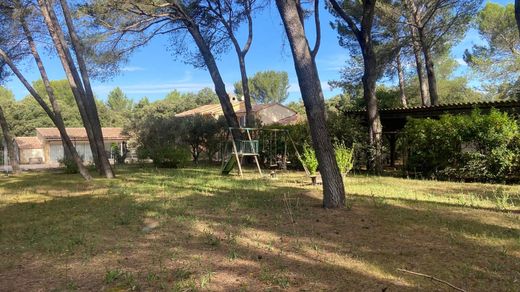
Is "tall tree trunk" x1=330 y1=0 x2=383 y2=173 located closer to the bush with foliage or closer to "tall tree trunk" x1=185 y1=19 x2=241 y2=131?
the bush with foliage

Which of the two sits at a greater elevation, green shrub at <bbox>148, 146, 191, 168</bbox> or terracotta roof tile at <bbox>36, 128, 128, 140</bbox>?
terracotta roof tile at <bbox>36, 128, 128, 140</bbox>

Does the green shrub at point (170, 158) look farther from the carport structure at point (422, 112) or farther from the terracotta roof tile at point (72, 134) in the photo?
the terracotta roof tile at point (72, 134)

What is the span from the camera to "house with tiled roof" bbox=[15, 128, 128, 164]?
137ft

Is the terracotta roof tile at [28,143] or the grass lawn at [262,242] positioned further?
the terracotta roof tile at [28,143]

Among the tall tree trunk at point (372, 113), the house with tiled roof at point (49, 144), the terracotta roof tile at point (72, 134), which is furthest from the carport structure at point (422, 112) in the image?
the terracotta roof tile at point (72, 134)

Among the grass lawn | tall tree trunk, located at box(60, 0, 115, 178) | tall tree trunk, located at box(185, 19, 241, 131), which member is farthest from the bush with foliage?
tall tree trunk, located at box(60, 0, 115, 178)

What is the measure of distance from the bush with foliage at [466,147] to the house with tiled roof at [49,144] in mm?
34041

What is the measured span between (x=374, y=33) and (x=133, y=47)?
37.0 ft

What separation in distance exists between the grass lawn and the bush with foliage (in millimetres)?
2171

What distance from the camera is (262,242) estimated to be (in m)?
4.71

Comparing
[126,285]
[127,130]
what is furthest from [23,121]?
[126,285]

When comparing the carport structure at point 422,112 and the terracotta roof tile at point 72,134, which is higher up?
the terracotta roof tile at point 72,134

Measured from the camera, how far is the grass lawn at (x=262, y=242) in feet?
11.5

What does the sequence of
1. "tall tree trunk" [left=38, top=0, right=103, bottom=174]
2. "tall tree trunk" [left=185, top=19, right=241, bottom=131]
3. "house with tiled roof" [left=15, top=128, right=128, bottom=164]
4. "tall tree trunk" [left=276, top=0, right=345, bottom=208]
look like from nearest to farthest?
"tall tree trunk" [left=276, top=0, right=345, bottom=208], "tall tree trunk" [left=38, top=0, right=103, bottom=174], "tall tree trunk" [left=185, top=19, right=241, bottom=131], "house with tiled roof" [left=15, top=128, right=128, bottom=164]
